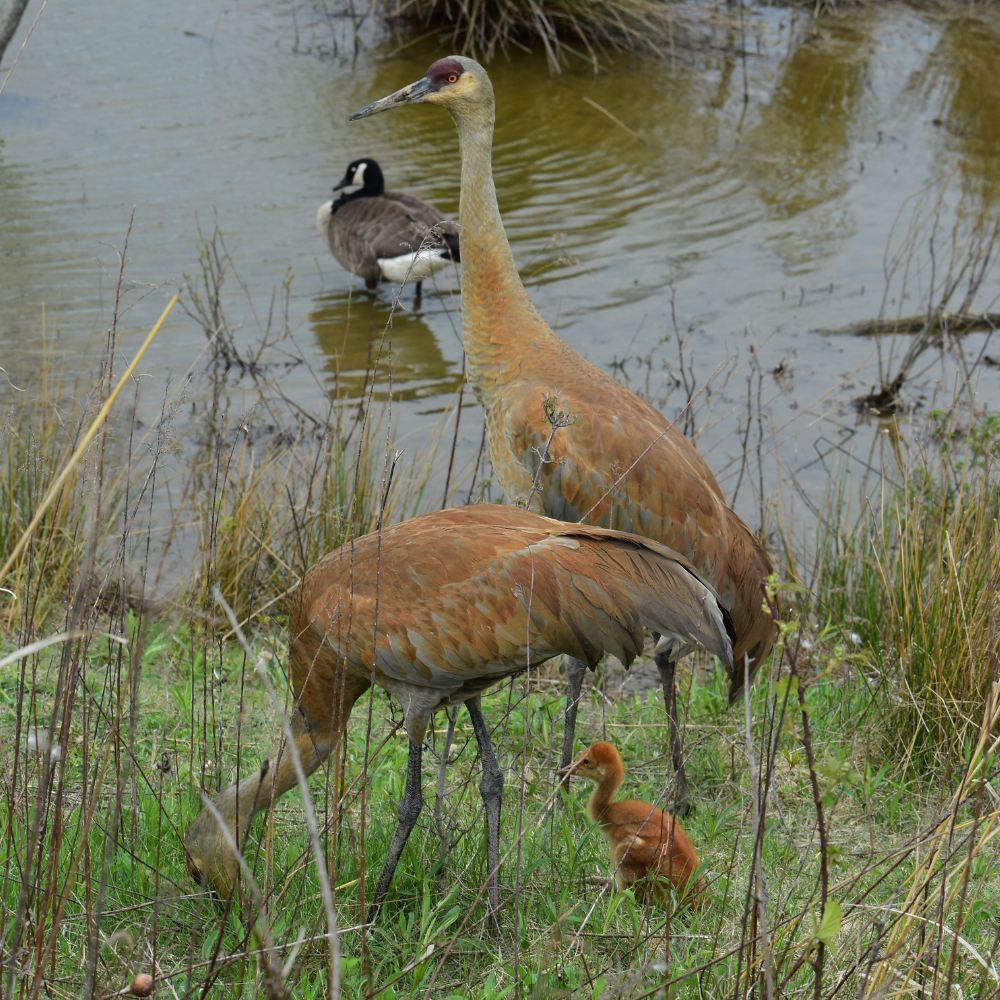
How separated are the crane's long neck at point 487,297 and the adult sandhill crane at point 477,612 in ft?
5.07

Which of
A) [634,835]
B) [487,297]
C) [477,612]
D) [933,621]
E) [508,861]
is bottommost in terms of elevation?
[508,861]

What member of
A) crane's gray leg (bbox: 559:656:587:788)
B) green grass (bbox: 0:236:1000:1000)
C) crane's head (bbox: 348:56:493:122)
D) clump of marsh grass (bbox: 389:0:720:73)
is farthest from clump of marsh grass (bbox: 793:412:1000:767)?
clump of marsh grass (bbox: 389:0:720:73)

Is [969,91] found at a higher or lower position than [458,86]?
lower

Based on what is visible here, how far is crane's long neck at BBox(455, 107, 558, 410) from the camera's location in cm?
426

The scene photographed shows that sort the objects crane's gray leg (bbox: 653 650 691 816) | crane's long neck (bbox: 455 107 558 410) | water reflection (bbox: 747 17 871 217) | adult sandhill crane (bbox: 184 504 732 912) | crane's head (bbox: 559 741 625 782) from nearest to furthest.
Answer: adult sandhill crane (bbox: 184 504 732 912)
crane's head (bbox: 559 741 625 782)
crane's gray leg (bbox: 653 650 691 816)
crane's long neck (bbox: 455 107 558 410)
water reflection (bbox: 747 17 871 217)

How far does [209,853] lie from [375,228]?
5458 mm

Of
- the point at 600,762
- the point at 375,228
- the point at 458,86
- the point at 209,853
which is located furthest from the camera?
the point at 375,228

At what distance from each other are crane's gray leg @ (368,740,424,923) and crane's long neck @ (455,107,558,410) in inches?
68.9

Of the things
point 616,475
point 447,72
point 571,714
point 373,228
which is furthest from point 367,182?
point 571,714

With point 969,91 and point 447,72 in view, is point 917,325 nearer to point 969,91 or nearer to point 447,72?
point 447,72

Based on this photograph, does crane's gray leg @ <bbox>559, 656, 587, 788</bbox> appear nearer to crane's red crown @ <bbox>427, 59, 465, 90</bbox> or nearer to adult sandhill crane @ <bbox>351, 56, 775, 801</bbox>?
adult sandhill crane @ <bbox>351, 56, 775, 801</bbox>

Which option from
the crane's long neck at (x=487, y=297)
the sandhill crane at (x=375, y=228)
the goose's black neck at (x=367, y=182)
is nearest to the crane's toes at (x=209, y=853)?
the crane's long neck at (x=487, y=297)

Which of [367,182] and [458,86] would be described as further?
[367,182]

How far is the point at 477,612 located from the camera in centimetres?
267
